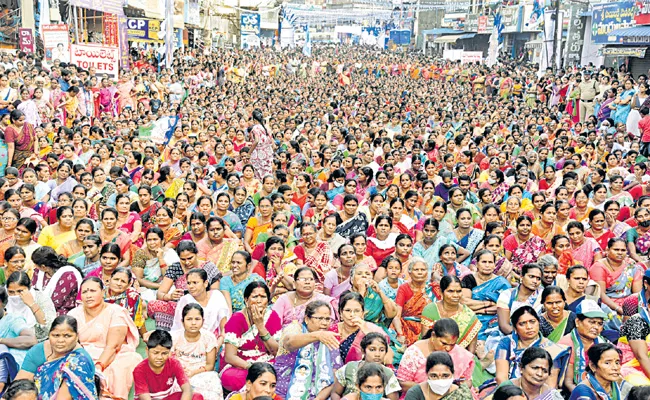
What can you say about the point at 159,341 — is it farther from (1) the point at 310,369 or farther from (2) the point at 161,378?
(1) the point at 310,369

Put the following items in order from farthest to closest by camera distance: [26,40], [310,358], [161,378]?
[26,40]
[310,358]
[161,378]

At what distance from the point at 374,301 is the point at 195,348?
134 cm

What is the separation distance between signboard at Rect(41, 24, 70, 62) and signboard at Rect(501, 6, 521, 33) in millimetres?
25297

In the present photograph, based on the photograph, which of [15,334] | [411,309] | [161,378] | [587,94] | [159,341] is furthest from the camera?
[587,94]

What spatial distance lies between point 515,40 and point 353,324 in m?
37.7

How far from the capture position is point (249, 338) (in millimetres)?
4879

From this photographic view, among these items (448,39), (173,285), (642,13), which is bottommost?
(173,285)

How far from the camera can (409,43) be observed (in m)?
65.8

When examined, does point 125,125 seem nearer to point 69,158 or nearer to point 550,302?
point 69,158

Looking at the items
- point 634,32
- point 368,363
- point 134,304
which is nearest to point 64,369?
point 368,363

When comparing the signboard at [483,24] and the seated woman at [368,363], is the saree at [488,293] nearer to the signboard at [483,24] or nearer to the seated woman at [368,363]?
the seated woman at [368,363]

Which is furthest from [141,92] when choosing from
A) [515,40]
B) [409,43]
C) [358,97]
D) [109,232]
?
[409,43]

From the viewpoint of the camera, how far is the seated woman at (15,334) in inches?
187

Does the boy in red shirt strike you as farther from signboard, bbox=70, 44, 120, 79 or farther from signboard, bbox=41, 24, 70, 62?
signboard, bbox=41, 24, 70, 62
